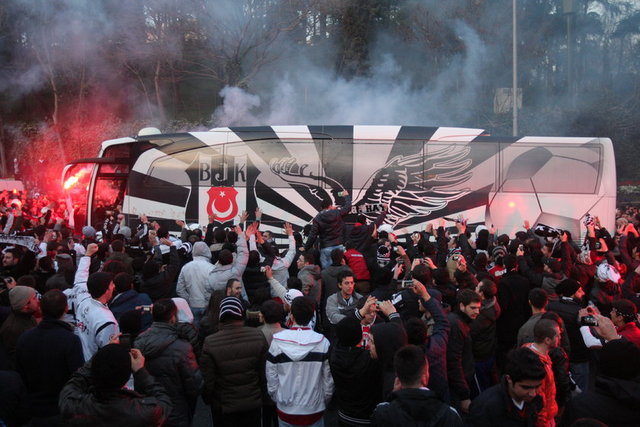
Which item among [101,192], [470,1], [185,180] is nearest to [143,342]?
[185,180]

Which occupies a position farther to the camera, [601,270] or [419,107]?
[419,107]

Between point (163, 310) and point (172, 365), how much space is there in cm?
39

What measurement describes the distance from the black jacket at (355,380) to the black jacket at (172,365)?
0.98m

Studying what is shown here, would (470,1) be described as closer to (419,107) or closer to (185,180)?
(419,107)

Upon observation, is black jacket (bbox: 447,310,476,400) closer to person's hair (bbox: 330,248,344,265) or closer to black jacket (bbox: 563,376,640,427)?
black jacket (bbox: 563,376,640,427)

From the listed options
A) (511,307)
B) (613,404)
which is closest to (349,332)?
(613,404)

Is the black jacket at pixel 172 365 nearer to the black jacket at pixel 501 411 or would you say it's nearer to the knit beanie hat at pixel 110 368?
the knit beanie hat at pixel 110 368

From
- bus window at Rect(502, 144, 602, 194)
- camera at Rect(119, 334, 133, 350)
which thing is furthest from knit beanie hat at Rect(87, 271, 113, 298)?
bus window at Rect(502, 144, 602, 194)

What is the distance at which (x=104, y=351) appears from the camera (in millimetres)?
3152

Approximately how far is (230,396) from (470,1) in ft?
93.8

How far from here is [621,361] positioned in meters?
3.26

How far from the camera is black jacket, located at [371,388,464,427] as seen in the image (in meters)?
3.08

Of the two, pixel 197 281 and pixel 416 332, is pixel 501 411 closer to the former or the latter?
pixel 416 332

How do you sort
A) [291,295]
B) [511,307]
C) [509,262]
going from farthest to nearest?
[509,262], [511,307], [291,295]
